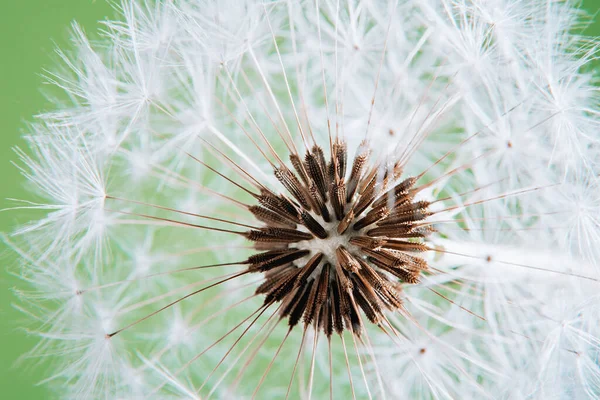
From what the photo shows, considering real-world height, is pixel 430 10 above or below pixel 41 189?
above

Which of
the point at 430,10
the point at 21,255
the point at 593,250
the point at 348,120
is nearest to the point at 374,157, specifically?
the point at 348,120

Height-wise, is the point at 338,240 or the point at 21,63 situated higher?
the point at 21,63

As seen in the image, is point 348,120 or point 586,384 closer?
point 586,384

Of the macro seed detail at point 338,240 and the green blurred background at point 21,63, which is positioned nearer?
the macro seed detail at point 338,240

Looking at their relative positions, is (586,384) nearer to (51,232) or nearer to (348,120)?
(348,120)

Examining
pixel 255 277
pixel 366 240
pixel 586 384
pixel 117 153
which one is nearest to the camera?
pixel 366 240

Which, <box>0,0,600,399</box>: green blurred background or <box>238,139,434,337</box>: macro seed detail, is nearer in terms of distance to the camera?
<box>238,139,434,337</box>: macro seed detail

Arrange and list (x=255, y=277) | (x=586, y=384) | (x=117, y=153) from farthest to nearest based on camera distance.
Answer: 1. (x=255, y=277)
2. (x=117, y=153)
3. (x=586, y=384)

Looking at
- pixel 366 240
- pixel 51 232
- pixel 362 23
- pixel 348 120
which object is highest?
pixel 362 23
